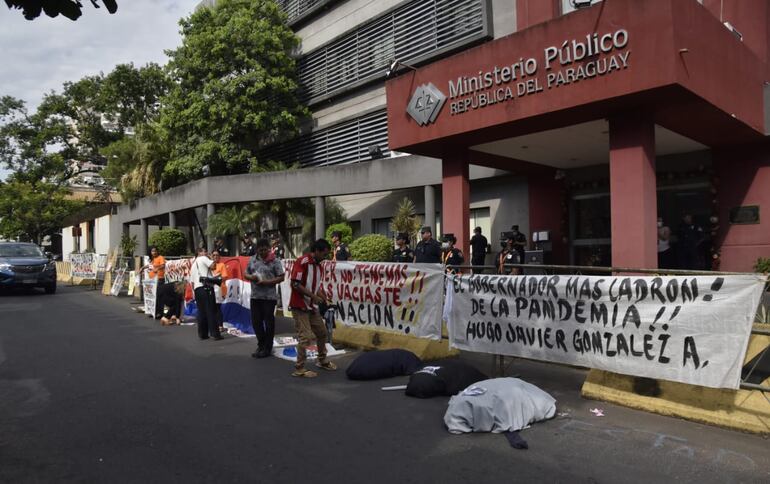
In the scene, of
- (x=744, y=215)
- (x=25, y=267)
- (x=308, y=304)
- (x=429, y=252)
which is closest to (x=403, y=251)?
(x=429, y=252)

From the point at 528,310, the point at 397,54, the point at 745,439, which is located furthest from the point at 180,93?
the point at 745,439

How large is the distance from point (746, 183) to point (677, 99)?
3.97 metres

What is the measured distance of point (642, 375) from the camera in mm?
5625

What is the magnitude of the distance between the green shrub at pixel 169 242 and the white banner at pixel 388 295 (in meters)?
19.9

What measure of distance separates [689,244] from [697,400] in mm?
7471

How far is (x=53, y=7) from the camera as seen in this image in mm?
3777

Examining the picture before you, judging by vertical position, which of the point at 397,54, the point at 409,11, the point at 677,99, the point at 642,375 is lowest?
the point at 642,375

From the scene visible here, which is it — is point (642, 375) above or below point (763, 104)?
below

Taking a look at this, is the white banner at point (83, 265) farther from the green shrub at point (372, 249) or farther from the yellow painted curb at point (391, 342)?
the yellow painted curb at point (391, 342)

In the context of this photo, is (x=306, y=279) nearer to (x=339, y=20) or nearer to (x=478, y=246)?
(x=478, y=246)

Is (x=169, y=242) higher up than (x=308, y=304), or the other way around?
(x=169, y=242)

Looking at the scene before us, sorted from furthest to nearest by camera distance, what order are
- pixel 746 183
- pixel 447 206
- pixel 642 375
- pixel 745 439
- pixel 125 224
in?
pixel 125 224 < pixel 447 206 < pixel 746 183 < pixel 642 375 < pixel 745 439

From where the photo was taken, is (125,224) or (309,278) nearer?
(309,278)

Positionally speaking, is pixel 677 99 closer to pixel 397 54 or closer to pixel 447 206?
pixel 447 206
